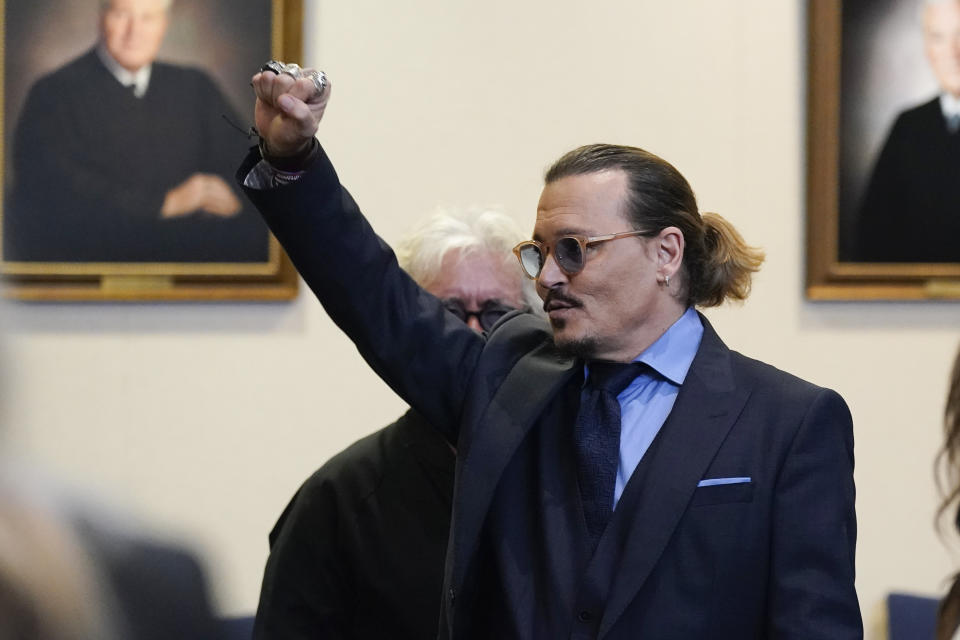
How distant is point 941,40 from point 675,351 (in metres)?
2.61

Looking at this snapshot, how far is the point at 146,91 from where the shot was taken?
4379 millimetres

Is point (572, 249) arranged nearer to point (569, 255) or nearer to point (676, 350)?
point (569, 255)

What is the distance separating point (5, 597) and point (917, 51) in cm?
441

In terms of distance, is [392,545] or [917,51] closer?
[392,545]

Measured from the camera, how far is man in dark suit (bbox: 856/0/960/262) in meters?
4.56

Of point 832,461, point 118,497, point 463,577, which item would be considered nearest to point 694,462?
point 832,461

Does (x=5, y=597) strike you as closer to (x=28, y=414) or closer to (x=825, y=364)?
(x=28, y=414)

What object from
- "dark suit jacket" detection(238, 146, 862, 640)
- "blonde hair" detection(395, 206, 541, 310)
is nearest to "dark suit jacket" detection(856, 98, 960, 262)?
"blonde hair" detection(395, 206, 541, 310)

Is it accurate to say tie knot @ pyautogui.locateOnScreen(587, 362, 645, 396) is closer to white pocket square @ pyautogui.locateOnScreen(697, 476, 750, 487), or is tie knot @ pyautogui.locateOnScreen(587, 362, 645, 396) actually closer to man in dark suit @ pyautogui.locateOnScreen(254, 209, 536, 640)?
white pocket square @ pyautogui.locateOnScreen(697, 476, 750, 487)

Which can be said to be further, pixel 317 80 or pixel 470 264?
pixel 470 264

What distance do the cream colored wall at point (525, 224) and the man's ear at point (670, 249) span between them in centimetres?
186

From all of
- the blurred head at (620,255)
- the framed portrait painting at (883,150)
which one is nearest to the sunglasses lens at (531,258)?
the blurred head at (620,255)

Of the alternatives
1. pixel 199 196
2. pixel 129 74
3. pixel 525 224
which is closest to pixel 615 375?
pixel 525 224

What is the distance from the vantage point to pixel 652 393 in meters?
2.56
